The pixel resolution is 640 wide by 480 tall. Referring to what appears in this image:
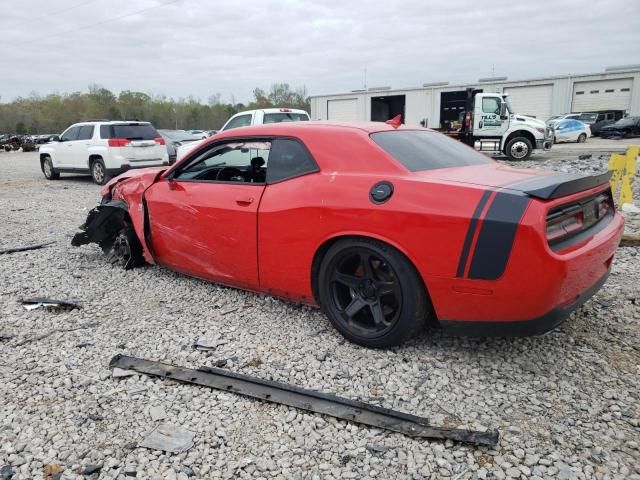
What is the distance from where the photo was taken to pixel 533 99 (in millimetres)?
35406

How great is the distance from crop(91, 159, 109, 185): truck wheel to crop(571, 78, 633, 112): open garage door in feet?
110

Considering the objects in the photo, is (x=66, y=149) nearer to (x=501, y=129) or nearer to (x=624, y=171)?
(x=624, y=171)

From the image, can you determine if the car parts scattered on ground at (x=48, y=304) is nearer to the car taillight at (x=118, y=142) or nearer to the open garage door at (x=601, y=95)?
the car taillight at (x=118, y=142)

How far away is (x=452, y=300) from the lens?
9.21ft

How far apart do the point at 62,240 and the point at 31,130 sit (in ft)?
216

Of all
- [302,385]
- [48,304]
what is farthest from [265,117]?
[302,385]

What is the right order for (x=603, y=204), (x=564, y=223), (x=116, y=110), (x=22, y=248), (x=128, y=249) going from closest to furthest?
(x=564, y=223), (x=603, y=204), (x=128, y=249), (x=22, y=248), (x=116, y=110)

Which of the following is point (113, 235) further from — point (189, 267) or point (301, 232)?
point (301, 232)

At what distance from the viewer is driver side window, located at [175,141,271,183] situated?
4.11 metres

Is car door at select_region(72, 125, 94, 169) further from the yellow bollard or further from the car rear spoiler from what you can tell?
the car rear spoiler

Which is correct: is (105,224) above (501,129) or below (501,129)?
below

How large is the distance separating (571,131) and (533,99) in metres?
9.48

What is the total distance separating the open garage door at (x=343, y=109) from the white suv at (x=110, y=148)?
2312 centimetres

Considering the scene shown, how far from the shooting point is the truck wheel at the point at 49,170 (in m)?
14.5
